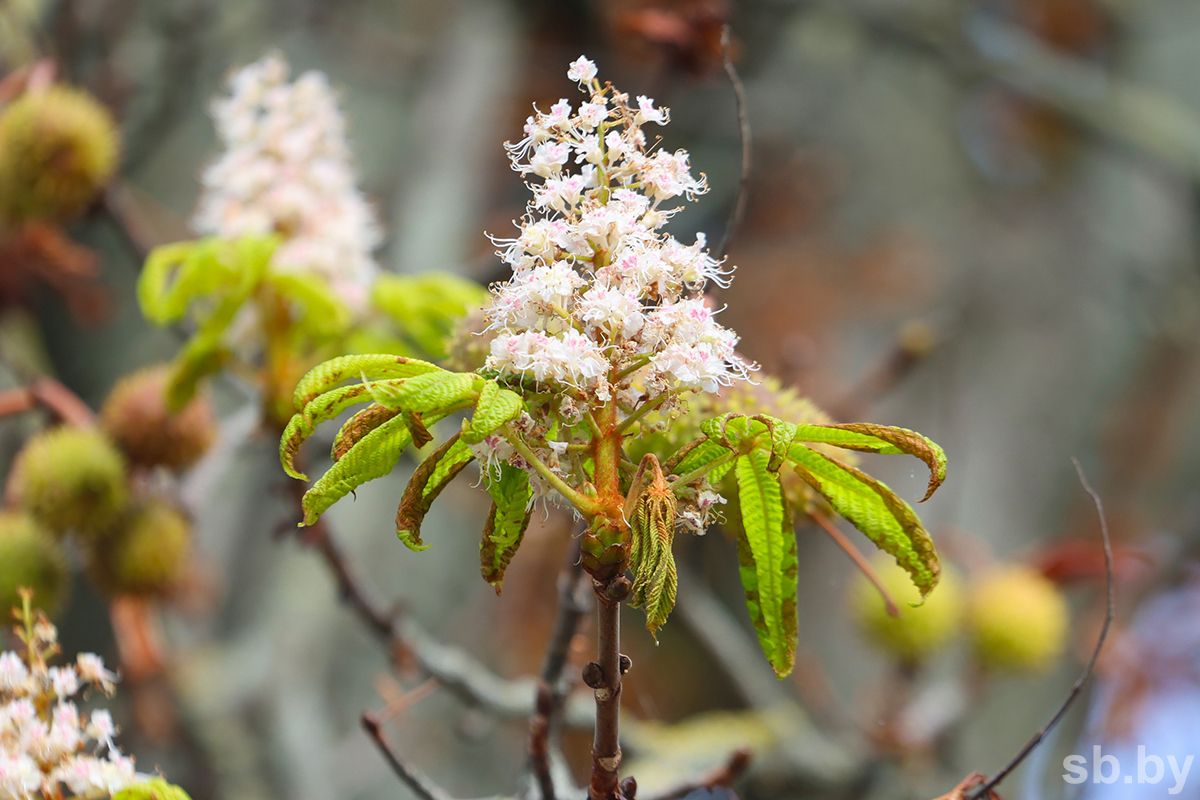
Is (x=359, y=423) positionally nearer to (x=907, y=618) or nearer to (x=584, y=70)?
(x=584, y=70)

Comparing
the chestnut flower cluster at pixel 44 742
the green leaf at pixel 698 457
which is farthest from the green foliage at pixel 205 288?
the green leaf at pixel 698 457

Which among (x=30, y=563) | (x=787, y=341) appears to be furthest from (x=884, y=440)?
(x=787, y=341)

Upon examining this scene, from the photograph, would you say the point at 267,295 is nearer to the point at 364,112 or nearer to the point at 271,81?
the point at 271,81

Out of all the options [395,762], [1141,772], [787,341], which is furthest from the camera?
[787,341]

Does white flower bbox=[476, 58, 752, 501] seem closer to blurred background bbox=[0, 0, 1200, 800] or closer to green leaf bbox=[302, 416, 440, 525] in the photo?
green leaf bbox=[302, 416, 440, 525]

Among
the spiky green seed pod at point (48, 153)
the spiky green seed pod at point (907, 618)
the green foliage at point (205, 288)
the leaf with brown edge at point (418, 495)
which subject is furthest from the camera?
the spiky green seed pod at point (907, 618)

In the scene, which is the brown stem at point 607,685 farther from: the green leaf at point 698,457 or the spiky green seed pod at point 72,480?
the spiky green seed pod at point 72,480

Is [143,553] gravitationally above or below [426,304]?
below
